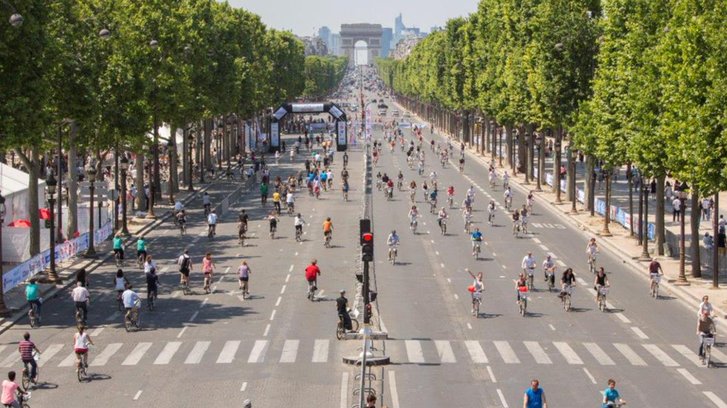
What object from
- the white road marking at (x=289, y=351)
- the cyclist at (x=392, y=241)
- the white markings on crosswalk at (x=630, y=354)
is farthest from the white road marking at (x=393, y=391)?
the cyclist at (x=392, y=241)

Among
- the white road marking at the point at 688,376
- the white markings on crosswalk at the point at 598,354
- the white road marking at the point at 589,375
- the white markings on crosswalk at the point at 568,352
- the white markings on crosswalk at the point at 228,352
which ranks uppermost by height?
the white markings on crosswalk at the point at 228,352

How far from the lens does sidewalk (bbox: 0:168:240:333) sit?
1876 inches

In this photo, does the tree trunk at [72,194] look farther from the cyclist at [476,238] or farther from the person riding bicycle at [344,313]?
the person riding bicycle at [344,313]

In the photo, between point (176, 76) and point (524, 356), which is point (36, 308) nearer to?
point (524, 356)

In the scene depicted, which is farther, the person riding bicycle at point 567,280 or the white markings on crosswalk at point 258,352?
the person riding bicycle at point 567,280

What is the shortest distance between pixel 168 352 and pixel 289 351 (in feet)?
12.2

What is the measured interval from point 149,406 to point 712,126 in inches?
1008

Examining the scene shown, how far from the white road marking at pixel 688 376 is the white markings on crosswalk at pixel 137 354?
1584 cm

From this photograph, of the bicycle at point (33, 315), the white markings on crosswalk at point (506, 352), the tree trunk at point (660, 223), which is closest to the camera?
the white markings on crosswalk at point (506, 352)

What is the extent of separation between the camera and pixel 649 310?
48344 mm

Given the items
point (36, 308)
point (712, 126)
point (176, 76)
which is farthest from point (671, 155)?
point (176, 76)

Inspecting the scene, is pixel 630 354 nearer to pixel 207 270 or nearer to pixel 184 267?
pixel 207 270

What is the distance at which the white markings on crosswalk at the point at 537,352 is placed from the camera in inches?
1521

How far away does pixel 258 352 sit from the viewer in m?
39.8
